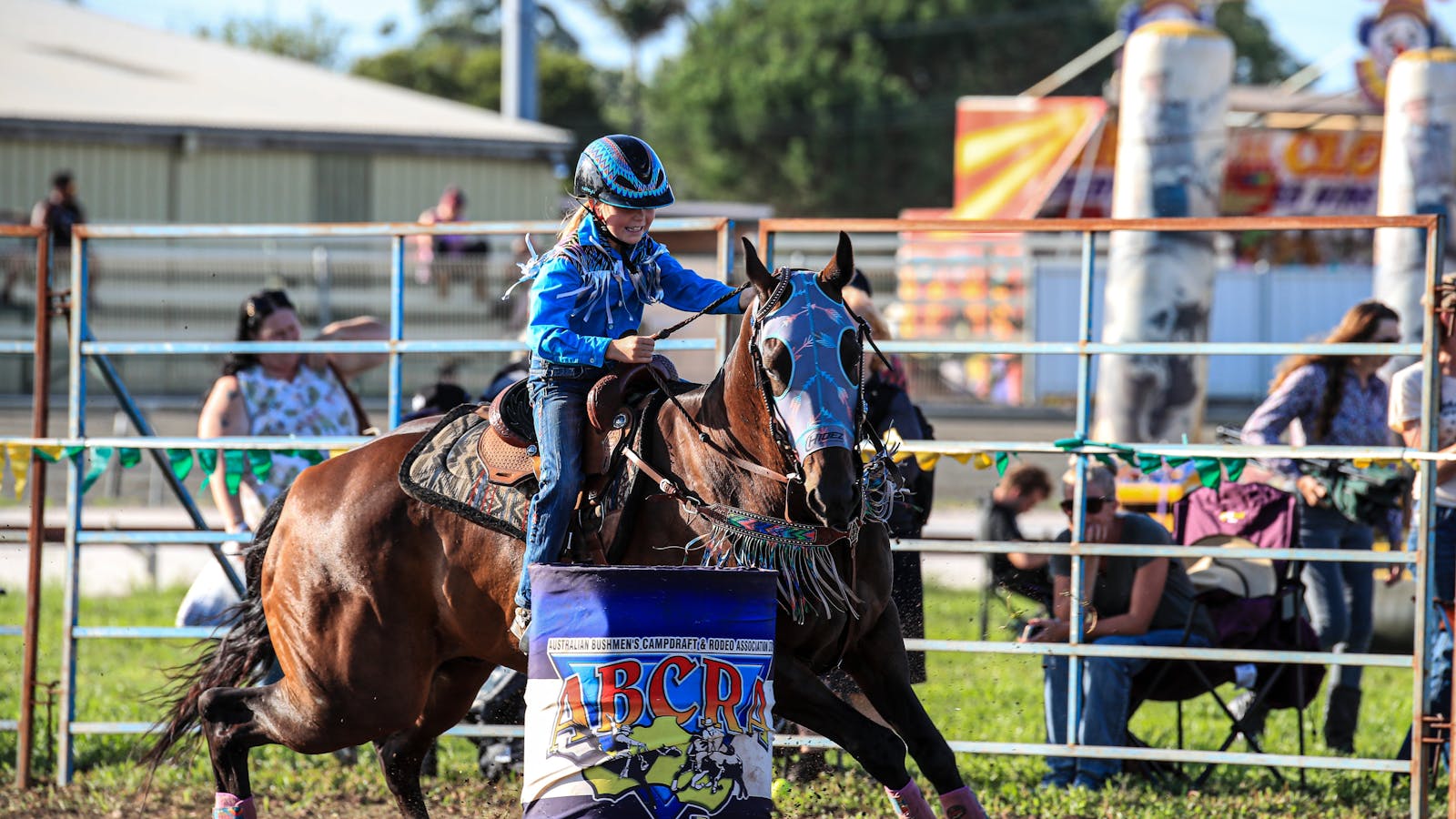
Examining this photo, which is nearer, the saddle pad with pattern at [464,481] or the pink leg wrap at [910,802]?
the pink leg wrap at [910,802]

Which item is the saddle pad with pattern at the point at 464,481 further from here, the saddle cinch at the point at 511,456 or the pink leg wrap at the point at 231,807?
the pink leg wrap at the point at 231,807

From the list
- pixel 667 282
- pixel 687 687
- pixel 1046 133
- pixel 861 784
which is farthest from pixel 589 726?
pixel 1046 133

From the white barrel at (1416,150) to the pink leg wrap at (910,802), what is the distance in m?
8.10

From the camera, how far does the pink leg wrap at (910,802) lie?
14.7ft

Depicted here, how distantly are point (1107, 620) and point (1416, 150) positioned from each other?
6.85m

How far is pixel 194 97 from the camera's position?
902 inches

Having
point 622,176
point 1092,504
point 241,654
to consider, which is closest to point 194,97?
point 241,654

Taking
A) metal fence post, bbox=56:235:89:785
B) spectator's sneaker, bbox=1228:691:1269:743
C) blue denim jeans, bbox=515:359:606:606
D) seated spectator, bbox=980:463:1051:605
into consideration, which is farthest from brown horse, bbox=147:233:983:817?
spectator's sneaker, bbox=1228:691:1269:743

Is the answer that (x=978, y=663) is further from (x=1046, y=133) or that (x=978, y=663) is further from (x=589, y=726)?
(x=1046, y=133)

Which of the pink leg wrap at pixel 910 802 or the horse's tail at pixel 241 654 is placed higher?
the horse's tail at pixel 241 654

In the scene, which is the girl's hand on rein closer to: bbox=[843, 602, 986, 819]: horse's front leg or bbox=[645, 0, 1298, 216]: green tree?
bbox=[843, 602, 986, 819]: horse's front leg

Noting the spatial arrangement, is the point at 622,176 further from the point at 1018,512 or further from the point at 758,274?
the point at 1018,512

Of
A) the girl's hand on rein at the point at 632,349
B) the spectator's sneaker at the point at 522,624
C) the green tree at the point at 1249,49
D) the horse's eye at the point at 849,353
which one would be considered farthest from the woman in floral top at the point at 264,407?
the green tree at the point at 1249,49

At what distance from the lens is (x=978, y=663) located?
9.60m
